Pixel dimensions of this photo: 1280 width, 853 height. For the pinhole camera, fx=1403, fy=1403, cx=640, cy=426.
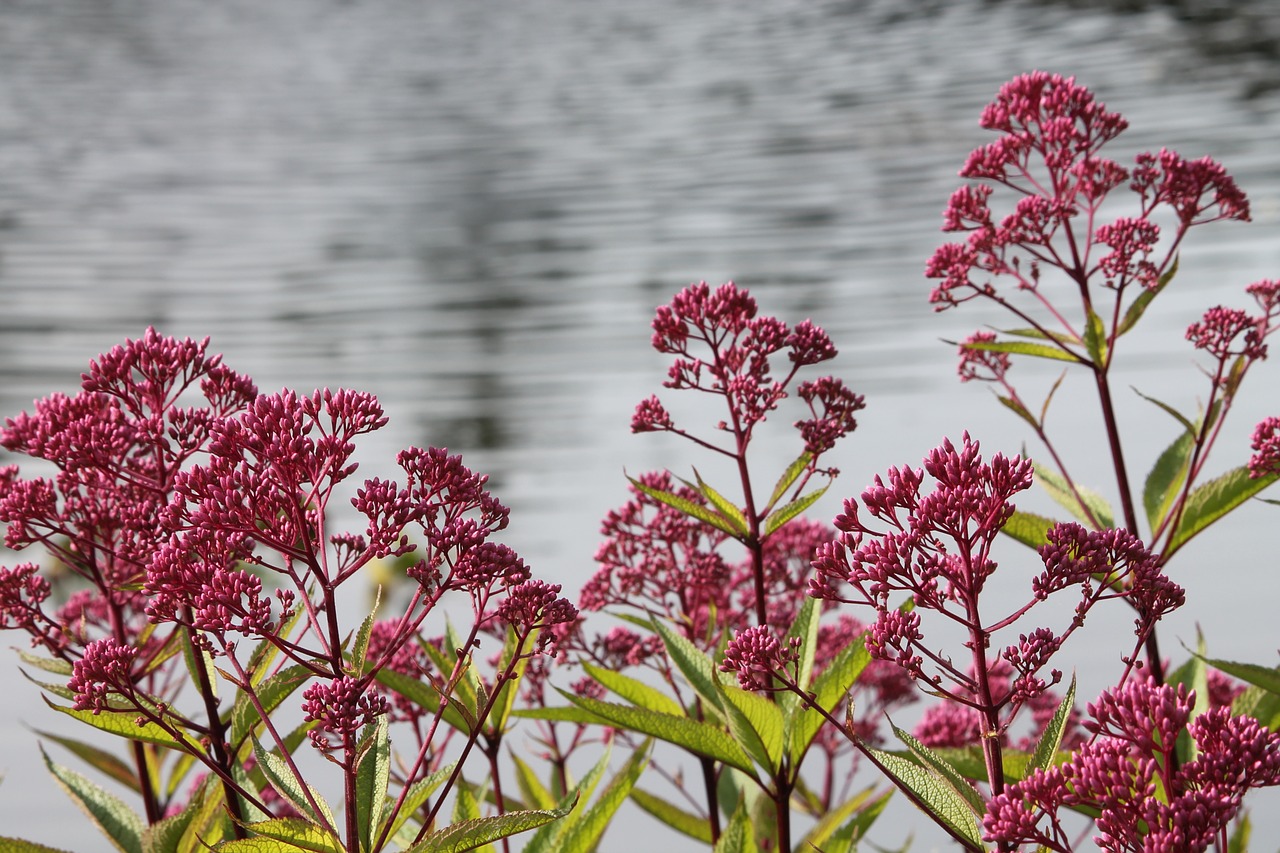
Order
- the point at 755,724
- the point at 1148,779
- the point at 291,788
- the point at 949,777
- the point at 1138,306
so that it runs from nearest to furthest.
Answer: the point at 1148,779 < the point at 949,777 < the point at 291,788 < the point at 755,724 < the point at 1138,306

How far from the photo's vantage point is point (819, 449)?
7.64 ft

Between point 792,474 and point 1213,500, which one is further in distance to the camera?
point 1213,500

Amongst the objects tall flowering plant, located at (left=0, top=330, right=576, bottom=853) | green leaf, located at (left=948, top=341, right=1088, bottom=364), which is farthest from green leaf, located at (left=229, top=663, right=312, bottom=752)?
green leaf, located at (left=948, top=341, right=1088, bottom=364)

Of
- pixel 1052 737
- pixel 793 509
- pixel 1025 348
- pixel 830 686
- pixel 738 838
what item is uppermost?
pixel 1025 348

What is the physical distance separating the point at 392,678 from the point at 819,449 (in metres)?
0.79

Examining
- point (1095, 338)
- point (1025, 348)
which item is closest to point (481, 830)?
point (1025, 348)

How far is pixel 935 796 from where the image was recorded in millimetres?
1558

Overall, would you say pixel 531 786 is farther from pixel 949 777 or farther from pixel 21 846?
pixel 949 777

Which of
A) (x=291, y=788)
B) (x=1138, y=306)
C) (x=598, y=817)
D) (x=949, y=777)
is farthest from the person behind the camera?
(x=1138, y=306)

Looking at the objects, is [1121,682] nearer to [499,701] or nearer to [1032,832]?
[1032,832]

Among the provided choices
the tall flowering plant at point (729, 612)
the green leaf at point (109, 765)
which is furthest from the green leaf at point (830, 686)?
the green leaf at point (109, 765)

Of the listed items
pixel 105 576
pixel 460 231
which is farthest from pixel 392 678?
pixel 460 231

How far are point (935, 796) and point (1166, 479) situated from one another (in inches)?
Answer: 51.9

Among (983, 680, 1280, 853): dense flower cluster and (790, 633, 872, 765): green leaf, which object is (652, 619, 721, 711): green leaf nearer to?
(790, 633, 872, 765): green leaf
